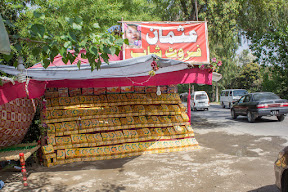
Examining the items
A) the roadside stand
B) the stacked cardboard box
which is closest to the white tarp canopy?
the roadside stand

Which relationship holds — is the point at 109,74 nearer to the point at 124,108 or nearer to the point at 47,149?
the point at 124,108

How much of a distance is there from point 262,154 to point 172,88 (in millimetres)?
3684

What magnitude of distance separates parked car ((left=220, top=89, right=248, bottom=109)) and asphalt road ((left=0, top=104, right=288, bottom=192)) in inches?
676

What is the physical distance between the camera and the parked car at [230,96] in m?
24.6

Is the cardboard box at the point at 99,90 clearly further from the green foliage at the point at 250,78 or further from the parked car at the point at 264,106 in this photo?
the green foliage at the point at 250,78

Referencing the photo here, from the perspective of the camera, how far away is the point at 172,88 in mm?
8977

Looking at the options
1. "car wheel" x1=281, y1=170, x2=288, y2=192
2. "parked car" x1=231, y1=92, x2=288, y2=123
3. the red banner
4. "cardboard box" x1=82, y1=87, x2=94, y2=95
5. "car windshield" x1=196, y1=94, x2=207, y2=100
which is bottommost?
"car wheel" x1=281, y1=170, x2=288, y2=192

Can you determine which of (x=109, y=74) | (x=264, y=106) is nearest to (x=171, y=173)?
(x=109, y=74)

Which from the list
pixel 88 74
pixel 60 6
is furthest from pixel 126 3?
pixel 88 74

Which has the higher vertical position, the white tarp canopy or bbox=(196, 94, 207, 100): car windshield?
the white tarp canopy

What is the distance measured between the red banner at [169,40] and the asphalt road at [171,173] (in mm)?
3029

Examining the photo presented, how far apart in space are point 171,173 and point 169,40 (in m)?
4.06

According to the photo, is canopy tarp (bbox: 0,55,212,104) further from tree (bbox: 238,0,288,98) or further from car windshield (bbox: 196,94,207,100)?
car windshield (bbox: 196,94,207,100)

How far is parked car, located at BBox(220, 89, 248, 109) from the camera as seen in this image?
967 inches
